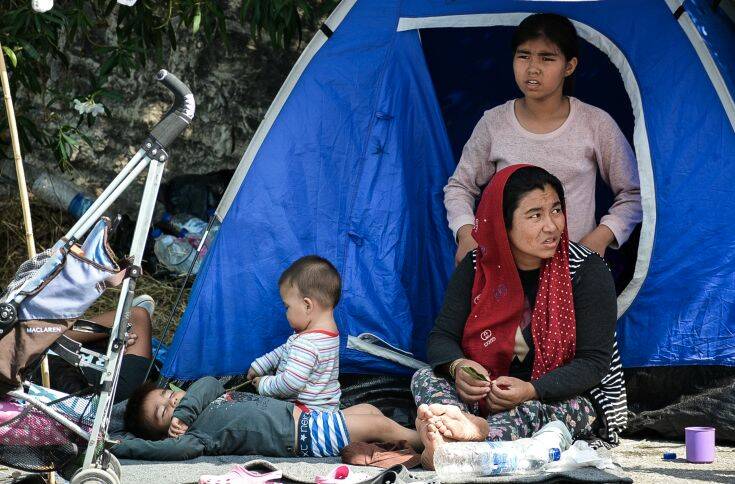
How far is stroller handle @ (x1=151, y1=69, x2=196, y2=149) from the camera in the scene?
122 inches

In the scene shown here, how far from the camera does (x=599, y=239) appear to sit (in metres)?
4.12

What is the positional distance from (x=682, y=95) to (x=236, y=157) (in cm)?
272

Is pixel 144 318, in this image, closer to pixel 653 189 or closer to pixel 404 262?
pixel 404 262

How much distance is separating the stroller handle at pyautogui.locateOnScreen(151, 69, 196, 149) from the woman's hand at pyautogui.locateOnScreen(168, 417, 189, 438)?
1093 mm

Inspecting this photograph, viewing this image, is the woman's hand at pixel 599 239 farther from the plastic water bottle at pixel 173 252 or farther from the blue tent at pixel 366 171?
the plastic water bottle at pixel 173 252

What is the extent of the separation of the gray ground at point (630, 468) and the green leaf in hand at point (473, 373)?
0.39 meters

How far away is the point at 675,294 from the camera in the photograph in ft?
13.5

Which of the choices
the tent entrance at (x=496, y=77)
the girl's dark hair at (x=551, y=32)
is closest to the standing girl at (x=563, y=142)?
the girl's dark hair at (x=551, y=32)

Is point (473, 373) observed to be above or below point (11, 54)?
below

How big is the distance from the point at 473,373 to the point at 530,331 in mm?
279

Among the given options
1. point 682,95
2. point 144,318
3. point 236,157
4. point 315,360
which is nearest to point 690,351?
point 682,95

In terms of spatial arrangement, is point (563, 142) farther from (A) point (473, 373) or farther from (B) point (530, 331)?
(A) point (473, 373)

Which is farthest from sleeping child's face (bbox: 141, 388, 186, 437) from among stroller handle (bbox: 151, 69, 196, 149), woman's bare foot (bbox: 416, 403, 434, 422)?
stroller handle (bbox: 151, 69, 196, 149)

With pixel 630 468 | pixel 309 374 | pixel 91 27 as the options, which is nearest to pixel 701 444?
A: pixel 630 468
